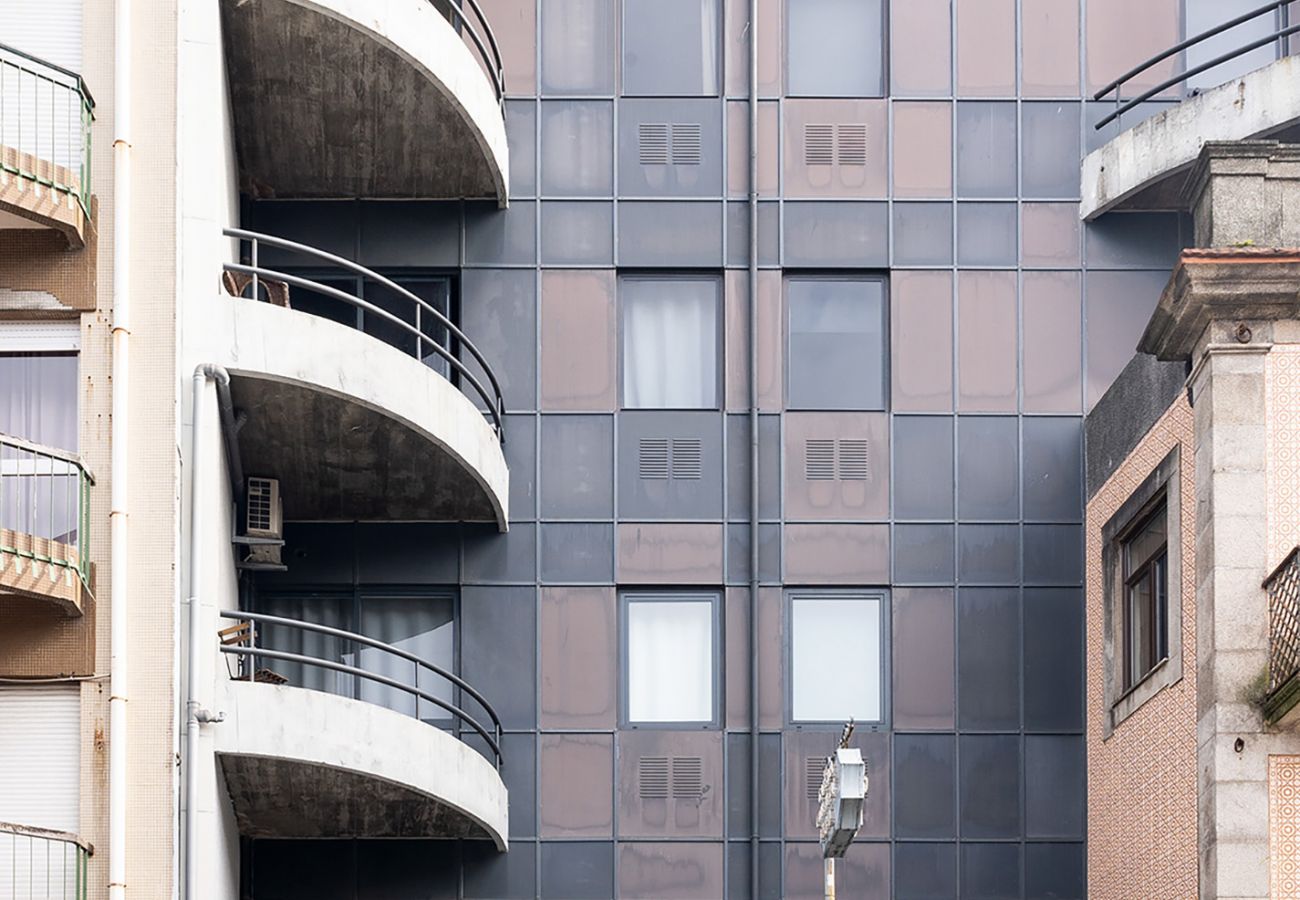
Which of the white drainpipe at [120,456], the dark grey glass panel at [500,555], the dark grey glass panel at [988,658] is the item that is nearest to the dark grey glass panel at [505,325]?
the dark grey glass panel at [500,555]

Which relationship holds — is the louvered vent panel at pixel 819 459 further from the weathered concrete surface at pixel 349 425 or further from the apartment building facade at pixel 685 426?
the weathered concrete surface at pixel 349 425

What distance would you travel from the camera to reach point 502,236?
3203 centimetres

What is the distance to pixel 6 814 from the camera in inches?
971

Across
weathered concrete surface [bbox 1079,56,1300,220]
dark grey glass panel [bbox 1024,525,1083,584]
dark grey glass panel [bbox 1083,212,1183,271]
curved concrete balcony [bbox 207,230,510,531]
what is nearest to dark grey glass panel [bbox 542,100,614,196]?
curved concrete balcony [bbox 207,230,510,531]

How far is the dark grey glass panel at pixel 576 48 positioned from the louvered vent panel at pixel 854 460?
5519mm

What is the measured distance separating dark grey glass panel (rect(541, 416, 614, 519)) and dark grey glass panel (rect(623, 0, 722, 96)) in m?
4.39

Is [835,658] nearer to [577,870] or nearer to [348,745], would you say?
[577,870]

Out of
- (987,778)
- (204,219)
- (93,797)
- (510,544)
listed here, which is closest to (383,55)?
(204,219)

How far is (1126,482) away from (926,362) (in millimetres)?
4103

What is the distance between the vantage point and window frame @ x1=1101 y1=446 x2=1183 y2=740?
26.1 meters

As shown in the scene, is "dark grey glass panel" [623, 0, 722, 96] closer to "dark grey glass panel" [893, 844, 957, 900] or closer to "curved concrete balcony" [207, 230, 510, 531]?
"curved concrete balcony" [207, 230, 510, 531]

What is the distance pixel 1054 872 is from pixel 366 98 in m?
12.3

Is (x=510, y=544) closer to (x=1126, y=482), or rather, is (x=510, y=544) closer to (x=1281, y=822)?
(x=1126, y=482)

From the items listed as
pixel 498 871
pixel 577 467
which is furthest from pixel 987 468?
pixel 498 871
